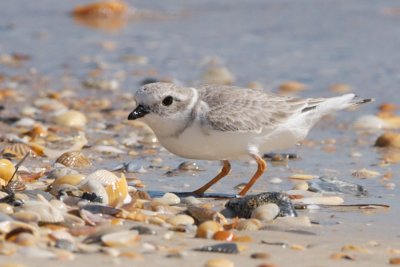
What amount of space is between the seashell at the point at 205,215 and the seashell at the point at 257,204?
23 centimetres

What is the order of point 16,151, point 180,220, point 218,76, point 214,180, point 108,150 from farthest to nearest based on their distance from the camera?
1. point 218,76
2. point 108,150
3. point 16,151
4. point 214,180
5. point 180,220

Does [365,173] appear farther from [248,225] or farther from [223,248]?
[223,248]

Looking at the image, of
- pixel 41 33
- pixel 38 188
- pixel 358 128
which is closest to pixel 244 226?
pixel 38 188

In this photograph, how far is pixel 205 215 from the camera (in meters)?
5.32

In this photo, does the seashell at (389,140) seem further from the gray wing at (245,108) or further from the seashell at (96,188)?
the seashell at (96,188)

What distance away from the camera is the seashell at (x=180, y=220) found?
524 cm

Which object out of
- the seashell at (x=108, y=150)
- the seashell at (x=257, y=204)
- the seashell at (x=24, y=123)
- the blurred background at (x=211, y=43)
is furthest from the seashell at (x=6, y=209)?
the blurred background at (x=211, y=43)

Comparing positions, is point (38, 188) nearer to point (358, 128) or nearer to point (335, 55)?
point (358, 128)

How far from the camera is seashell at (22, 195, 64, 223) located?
496 cm

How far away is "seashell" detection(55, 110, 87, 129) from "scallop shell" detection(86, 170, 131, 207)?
283cm

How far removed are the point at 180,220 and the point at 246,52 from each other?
25.7ft

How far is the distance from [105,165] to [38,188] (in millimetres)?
1292

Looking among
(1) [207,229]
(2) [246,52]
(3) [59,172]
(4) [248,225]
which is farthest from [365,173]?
(2) [246,52]

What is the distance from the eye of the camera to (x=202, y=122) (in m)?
6.01
